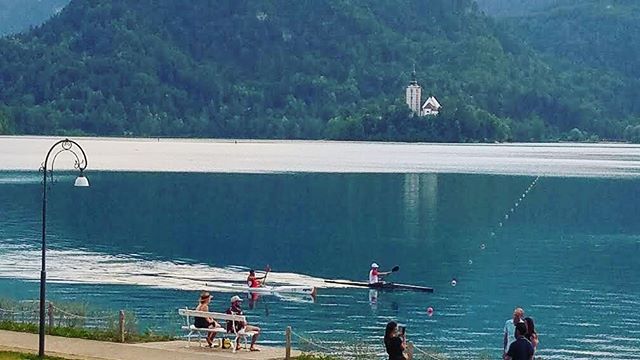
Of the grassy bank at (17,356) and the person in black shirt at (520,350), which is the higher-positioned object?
the person in black shirt at (520,350)

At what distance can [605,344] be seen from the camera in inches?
1943

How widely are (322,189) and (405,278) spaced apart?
6460 cm

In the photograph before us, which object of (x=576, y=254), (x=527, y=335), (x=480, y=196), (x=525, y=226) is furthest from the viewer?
(x=480, y=196)

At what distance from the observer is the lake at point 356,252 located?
53.4 m

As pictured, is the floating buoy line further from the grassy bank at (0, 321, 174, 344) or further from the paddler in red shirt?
the grassy bank at (0, 321, 174, 344)

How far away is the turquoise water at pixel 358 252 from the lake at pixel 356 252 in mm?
125

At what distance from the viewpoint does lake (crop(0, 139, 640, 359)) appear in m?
53.4

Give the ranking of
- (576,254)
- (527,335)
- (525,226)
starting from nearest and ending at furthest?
1. (527,335)
2. (576,254)
3. (525,226)

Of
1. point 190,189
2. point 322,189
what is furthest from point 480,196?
point 190,189

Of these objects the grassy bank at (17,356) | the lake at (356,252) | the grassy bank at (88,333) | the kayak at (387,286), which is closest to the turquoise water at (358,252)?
the lake at (356,252)

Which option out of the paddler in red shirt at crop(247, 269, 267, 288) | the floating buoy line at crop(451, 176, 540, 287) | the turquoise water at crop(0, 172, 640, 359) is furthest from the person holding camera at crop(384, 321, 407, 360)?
the floating buoy line at crop(451, 176, 540, 287)

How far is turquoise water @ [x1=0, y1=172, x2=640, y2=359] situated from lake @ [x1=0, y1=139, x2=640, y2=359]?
125 mm

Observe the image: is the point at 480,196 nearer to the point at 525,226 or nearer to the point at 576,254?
the point at 525,226

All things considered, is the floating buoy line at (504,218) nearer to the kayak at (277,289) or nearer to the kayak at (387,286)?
the kayak at (387,286)
